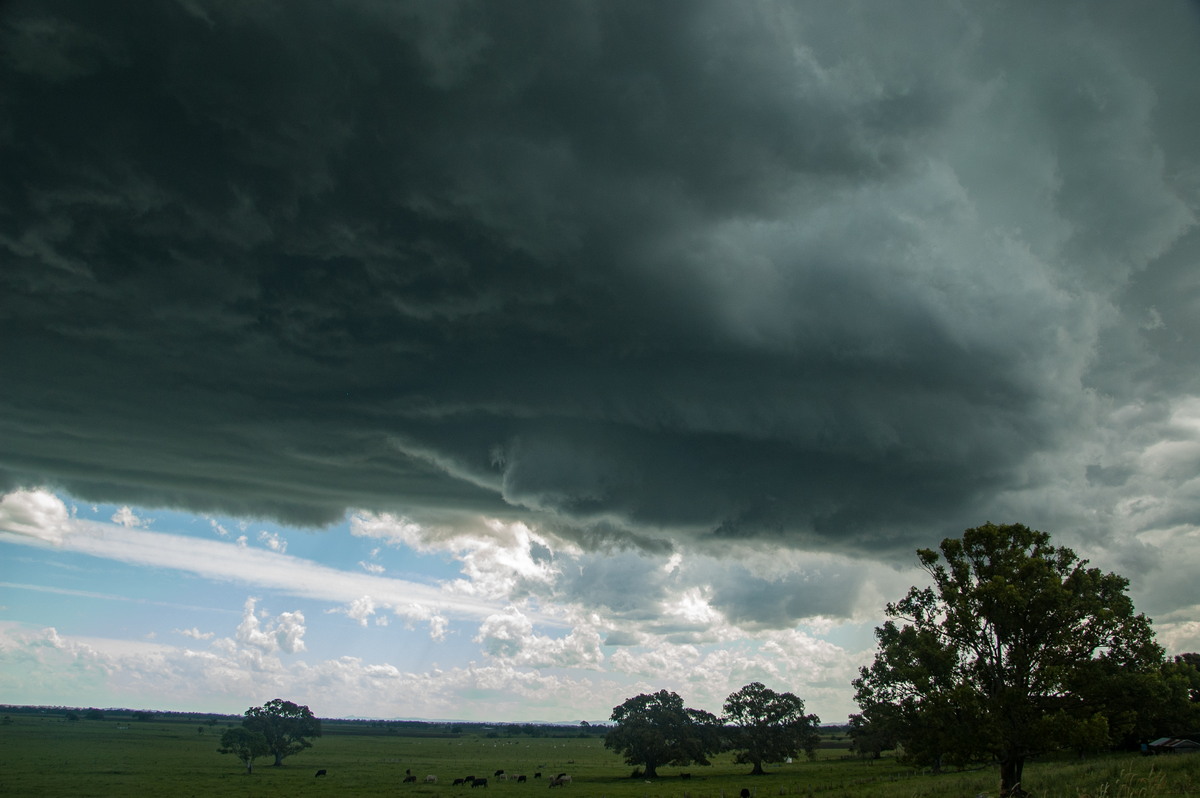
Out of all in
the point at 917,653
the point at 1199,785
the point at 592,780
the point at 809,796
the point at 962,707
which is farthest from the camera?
the point at 592,780

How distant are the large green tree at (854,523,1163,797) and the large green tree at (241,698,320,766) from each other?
388 feet

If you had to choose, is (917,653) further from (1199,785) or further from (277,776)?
(277,776)

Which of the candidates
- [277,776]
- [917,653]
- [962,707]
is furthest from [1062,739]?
[277,776]

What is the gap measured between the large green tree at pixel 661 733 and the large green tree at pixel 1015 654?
71.4 meters

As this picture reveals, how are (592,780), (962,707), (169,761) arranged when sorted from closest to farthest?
(962,707)
(592,780)
(169,761)

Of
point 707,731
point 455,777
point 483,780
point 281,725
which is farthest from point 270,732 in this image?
point 707,731

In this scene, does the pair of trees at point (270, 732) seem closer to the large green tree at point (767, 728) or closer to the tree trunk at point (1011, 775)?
the large green tree at point (767, 728)

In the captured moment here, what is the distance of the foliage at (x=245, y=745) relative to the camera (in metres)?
110

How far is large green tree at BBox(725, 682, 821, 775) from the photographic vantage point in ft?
366

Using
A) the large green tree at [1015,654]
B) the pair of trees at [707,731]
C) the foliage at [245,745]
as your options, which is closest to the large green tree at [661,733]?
the pair of trees at [707,731]

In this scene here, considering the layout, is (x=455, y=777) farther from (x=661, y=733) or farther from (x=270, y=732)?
(x=270, y=732)

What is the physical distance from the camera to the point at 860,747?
12512cm

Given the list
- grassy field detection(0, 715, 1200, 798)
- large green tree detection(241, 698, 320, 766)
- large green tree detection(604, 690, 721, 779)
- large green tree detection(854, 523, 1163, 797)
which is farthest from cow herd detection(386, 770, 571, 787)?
large green tree detection(854, 523, 1163, 797)

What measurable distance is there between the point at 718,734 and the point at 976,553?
8479cm
